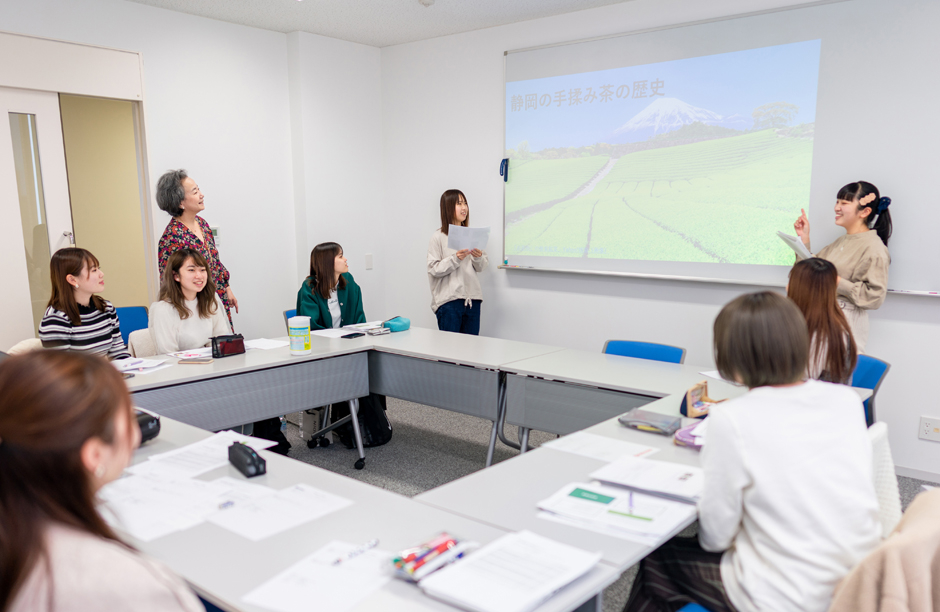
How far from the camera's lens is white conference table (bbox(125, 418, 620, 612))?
45.2 inches

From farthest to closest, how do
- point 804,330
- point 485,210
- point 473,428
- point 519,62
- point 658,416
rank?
point 485,210 → point 519,62 → point 473,428 → point 658,416 → point 804,330

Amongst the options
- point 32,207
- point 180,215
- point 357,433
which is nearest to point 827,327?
point 357,433

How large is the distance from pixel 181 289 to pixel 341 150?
2551mm

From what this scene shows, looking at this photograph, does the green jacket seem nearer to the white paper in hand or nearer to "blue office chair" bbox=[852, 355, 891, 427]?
the white paper in hand

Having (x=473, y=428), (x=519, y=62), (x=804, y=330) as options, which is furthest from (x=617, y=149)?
(x=804, y=330)

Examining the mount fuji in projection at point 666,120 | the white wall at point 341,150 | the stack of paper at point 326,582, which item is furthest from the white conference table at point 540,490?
the white wall at point 341,150

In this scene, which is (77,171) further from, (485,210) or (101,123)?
(485,210)

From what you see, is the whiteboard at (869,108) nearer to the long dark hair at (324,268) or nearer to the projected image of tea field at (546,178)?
the projected image of tea field at (546,178)

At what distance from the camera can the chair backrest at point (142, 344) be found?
10.8 ft

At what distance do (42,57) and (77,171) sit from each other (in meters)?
0.77

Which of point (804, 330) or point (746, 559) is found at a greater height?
point (804, 330)

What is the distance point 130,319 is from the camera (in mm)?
3836

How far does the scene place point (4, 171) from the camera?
393 centimetres

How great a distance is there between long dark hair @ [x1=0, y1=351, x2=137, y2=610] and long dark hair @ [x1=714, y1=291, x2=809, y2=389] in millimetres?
1226
